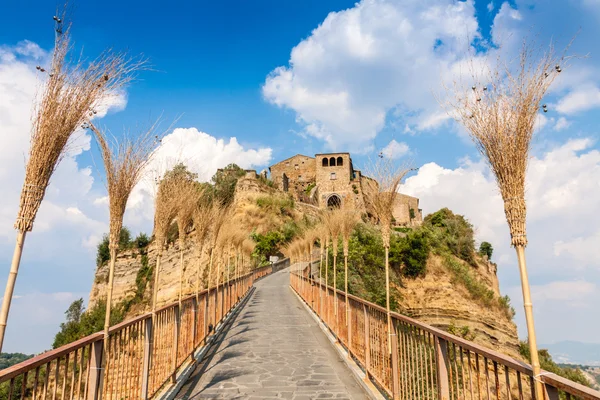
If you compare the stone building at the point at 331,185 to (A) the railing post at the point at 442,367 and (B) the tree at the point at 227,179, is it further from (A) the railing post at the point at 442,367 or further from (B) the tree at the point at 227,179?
(A) the railing post at the point at 442,367

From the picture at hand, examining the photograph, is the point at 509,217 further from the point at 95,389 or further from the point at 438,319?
the point at 438,319

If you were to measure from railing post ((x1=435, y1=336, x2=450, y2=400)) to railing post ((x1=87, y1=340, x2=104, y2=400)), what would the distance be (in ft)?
10.7

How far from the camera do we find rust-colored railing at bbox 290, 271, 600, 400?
2.48 metres

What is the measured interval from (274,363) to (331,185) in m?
53.7

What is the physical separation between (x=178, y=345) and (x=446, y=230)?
149 feet

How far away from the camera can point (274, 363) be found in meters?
6.97

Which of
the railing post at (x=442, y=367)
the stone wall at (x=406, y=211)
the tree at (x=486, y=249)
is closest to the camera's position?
the railing post at (x=442, y=367)

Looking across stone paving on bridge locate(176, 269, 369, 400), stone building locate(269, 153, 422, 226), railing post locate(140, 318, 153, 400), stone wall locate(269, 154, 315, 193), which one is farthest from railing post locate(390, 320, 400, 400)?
stone wall locate(269, 154, 315, 193)

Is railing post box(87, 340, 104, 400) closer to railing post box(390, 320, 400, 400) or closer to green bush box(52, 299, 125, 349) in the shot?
railing post box(390, 320, 400, 400)

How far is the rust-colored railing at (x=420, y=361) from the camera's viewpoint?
2.48 m

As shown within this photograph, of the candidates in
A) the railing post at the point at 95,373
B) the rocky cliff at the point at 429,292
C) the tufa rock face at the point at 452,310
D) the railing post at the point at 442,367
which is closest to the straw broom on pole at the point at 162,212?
the railing post at the point at 95,373

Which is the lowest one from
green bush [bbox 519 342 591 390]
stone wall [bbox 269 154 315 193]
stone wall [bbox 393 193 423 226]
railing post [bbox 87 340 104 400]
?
green bush [bbox 519 342 591 390]

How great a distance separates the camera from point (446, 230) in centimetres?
4628

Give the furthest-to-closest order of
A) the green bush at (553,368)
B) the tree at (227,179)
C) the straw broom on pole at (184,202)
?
the tree at (227,179) < the green bush at (553,368) < the straw broom on pole at (184,202)
